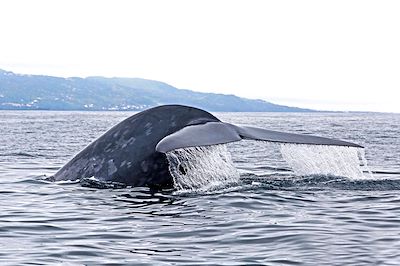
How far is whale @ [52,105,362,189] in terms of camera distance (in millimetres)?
9164

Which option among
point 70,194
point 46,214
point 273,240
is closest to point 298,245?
point 273,240

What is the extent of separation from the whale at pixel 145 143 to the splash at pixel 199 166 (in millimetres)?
148

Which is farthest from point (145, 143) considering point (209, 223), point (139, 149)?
point (209, 223)

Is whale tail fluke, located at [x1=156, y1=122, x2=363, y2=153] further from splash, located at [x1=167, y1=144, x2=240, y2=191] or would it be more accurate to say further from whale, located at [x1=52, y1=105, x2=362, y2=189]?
splash, located at [x1=167, y1=144, x2=240, y2=191]

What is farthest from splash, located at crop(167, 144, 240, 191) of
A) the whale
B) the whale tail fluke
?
the whale tail fluke

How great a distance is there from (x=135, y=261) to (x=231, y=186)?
188 inches

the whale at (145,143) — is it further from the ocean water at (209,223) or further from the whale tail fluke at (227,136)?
the ocean water at (209,223)

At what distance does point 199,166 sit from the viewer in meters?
9.90

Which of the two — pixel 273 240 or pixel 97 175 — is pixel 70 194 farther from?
pixel 273 240

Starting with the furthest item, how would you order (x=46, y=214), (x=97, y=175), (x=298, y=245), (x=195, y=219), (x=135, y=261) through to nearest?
1. (x=97, y=175)
2. (x=46, y=214)
3. (x=195, y=219)
4. (x=298, y=245)
5. (x=135, y=261)

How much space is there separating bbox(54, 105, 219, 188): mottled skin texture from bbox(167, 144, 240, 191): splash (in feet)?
0.51

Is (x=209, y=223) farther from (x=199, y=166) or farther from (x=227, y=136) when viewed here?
(x=199, y=166)

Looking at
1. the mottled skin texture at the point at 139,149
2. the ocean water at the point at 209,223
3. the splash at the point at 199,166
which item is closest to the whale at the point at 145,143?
the mottled skin texture at the point at 139,149

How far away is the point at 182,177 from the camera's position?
975cm
